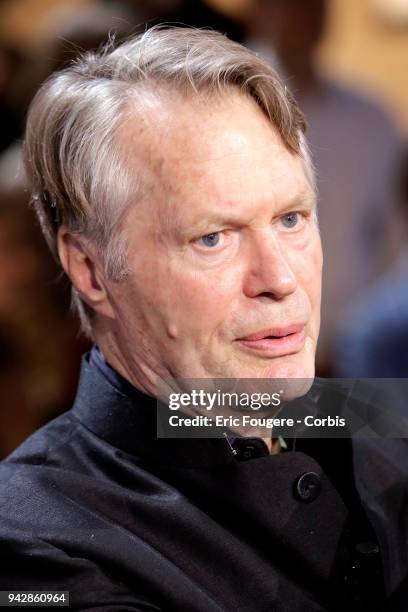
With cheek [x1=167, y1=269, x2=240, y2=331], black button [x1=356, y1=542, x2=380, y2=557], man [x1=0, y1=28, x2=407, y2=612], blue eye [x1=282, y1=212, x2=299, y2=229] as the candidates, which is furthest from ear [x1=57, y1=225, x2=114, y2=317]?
black button [x1=356, y1=542, x2=380, y2=557]

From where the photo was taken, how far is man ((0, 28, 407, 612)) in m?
1.18

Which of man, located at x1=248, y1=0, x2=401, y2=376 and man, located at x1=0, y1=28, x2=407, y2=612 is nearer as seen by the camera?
man, located at x1=0, y1=28, x2=407, y2=612

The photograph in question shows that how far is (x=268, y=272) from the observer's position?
1.20 m

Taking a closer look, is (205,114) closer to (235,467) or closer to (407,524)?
(235,467)

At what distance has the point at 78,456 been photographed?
4.14ft

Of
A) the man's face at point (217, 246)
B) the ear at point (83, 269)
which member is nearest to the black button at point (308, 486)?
the man's face at point (217, 246)

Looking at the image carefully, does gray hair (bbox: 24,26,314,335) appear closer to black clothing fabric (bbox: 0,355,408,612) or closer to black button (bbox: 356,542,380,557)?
black clothing fabric (bbox: 0,355,408,612)

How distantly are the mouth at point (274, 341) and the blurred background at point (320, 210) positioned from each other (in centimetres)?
69

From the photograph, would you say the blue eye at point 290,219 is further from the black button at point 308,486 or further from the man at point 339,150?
the man at point 339,150

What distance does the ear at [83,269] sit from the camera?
4.26 feet

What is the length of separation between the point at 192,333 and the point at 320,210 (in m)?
1.38

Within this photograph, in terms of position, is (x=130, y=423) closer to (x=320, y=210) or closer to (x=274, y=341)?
(x=274, y=341)

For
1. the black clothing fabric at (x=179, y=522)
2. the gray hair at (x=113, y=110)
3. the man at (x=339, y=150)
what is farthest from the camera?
the man at (x=339, y=150)

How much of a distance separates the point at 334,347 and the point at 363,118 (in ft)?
2.66
